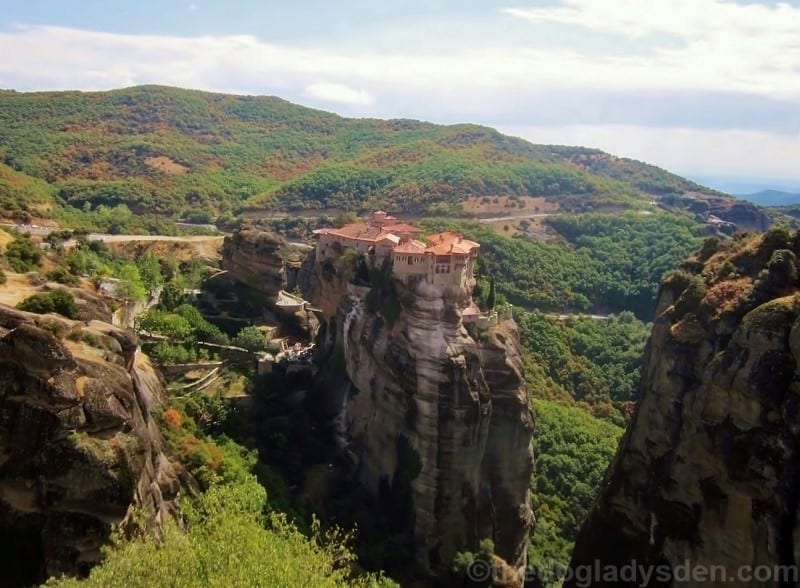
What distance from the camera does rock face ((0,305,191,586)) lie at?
23.8 m

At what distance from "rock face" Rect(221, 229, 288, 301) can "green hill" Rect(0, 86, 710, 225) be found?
119 feet

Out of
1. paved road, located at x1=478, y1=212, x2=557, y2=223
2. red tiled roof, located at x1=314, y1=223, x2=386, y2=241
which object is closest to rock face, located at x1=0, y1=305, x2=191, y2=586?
red tiled roof, located at x1=314, y1=223, x2=386, y2=241

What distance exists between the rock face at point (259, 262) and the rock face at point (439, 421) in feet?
35.2

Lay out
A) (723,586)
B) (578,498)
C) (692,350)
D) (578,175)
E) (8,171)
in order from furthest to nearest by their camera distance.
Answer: (578,175) < (8,171) < (578,498) < (692,350) < (723,586)

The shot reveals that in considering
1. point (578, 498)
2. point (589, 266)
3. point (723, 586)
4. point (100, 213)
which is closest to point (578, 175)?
point (589, 266)

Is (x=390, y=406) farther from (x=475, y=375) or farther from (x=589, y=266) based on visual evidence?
(x=589, y=266)

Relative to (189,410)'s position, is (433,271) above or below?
above

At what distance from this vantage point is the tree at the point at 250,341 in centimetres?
5044

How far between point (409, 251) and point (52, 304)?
69.9 feet

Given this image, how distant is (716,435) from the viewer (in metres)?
26.7

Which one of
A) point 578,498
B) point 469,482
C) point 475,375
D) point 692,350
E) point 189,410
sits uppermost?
point 692,350

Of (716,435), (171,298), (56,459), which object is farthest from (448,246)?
(56,459)

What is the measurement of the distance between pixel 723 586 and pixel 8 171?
93.6 metres

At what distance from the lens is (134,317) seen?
48.4 m
